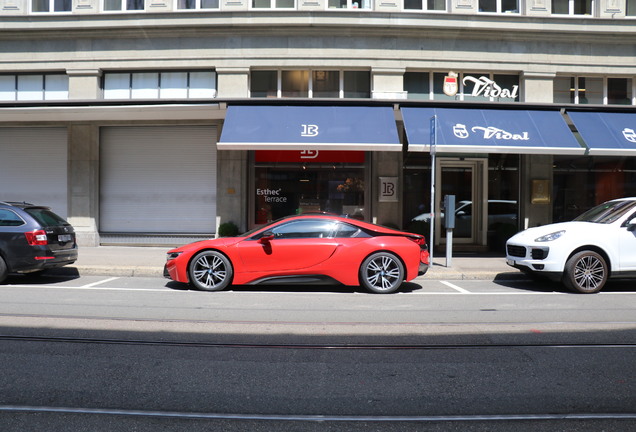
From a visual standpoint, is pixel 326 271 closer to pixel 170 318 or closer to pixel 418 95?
pixel 170 318

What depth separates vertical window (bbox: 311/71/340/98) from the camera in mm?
15633

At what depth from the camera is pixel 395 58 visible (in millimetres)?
15344

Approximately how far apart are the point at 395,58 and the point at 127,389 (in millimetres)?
13443

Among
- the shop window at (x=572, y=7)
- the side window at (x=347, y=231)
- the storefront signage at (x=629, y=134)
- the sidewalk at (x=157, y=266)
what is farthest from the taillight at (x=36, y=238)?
the shop window at (x=572, y=7)

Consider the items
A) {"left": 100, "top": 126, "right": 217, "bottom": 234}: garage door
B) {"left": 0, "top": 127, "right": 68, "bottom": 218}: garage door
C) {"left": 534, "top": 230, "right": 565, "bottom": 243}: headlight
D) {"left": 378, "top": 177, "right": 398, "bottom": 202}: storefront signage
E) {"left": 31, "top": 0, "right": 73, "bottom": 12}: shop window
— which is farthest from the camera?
{"left": 31, "top": 0, "right": 73, "bottom": 12}: shop window

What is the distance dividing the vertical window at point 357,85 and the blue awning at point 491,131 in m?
1.95

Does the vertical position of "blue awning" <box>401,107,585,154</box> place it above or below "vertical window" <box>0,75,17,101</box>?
below

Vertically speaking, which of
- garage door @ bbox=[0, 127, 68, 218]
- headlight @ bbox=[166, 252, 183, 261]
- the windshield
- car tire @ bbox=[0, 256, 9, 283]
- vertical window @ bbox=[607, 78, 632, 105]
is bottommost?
car tire @ bbox=[0, 256, 9, 283]

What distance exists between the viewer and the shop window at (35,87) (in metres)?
16.2

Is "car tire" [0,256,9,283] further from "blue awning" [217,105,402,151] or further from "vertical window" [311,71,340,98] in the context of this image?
"vertical window" [311,71,340,98]

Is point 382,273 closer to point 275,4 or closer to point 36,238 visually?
point 36,238

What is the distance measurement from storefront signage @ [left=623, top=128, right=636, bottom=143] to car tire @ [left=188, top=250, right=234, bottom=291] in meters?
11.3

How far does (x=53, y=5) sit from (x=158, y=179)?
6793mm

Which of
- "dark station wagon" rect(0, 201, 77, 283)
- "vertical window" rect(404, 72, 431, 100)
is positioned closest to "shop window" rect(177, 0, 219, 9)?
"vertical window" rect(404, 72, 431, 100)
